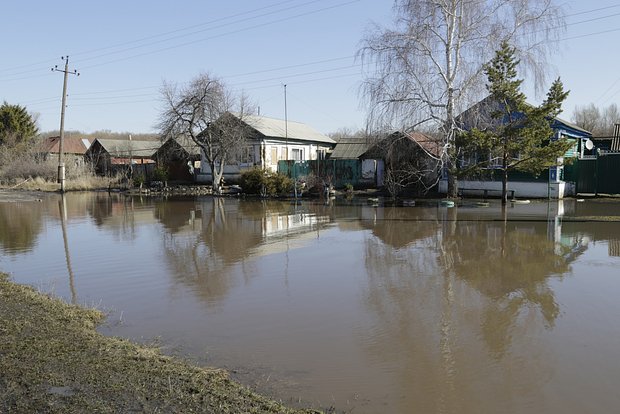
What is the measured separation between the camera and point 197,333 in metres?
7.21

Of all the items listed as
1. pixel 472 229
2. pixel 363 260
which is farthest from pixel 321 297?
pixel 472 229

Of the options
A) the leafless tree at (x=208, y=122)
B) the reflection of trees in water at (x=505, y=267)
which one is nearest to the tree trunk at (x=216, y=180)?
the leafless tree at (x=208, y=122)

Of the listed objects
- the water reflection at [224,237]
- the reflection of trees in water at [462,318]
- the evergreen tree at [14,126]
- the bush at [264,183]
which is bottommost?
the reflection of trees in water at [462,318]

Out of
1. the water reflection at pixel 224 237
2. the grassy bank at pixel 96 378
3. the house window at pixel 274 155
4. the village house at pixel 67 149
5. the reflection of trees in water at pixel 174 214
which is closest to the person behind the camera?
the grassy bank at pixel 96 378

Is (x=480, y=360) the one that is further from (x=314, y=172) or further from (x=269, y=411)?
(x=314, y=172)

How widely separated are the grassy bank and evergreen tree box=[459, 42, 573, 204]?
18.0 metres

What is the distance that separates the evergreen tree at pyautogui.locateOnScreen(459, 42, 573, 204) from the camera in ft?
69.4

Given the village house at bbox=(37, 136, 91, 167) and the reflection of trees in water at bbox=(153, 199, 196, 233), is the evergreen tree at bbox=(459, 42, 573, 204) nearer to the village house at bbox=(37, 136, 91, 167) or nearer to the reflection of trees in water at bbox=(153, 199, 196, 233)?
the reflection of trees in water at bbox=(153, 199, 196, 233)

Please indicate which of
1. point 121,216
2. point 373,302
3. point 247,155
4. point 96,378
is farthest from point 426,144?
point 96,378

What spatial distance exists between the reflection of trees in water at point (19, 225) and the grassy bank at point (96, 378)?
28.4 ft

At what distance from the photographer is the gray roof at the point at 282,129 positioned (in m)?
39.9

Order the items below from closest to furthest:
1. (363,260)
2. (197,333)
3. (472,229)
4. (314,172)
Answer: (197,333), (363,260), (472,229), (314,172)

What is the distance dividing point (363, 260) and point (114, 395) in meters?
7.97

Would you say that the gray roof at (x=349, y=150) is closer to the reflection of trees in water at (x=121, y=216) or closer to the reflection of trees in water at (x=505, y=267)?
the reflection of trees in water at (x=121, y=216)
